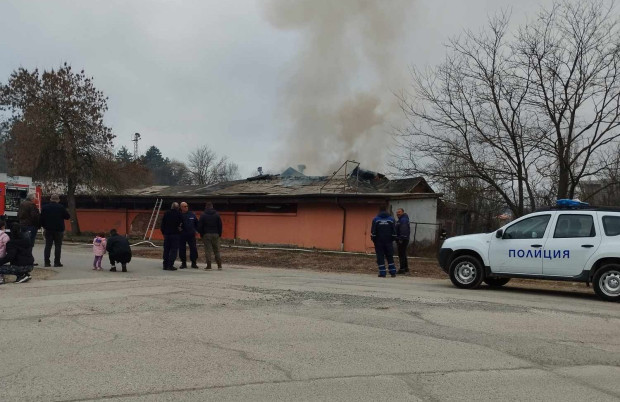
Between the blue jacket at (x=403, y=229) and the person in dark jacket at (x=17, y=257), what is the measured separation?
29.5 feet

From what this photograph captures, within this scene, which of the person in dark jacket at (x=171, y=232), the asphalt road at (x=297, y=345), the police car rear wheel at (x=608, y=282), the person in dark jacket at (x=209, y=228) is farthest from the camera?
the person in dark jacket at (x=209, y=228)

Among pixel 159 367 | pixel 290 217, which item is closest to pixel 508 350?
pixel 159 367

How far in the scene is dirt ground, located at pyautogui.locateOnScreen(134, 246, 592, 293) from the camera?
1402 cm

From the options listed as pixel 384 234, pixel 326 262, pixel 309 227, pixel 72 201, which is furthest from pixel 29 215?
pixel 72 201

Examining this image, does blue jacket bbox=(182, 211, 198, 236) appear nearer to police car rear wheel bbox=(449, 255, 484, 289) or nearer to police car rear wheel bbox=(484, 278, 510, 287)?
police car rear wheel bbox=(449, 255, 484, 289)

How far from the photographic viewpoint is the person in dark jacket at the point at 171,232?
14.3 metres

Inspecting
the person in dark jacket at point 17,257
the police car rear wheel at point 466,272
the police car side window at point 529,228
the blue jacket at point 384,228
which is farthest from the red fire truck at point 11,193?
the police car side window at point 529,228

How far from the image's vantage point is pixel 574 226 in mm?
10867

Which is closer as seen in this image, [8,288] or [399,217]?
[8,288]

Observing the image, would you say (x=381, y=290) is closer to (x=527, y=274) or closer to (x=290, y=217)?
(x=527, y=274)

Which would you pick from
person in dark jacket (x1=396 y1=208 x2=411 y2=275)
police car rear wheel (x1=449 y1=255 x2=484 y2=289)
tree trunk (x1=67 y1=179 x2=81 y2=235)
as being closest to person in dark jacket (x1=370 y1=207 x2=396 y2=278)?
person in dark jacket (x1=396 y1=208 x2=411 y2=275)

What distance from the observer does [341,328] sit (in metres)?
7.09

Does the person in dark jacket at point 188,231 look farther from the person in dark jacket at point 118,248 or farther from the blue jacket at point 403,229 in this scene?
the blue jacket at point 403,229

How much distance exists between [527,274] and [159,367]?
8299 millimetres
